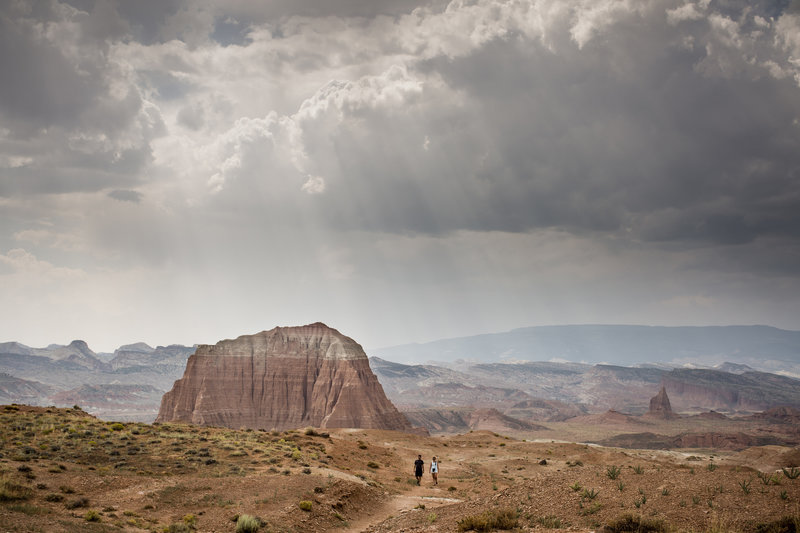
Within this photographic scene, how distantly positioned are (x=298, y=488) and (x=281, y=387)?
330 ft

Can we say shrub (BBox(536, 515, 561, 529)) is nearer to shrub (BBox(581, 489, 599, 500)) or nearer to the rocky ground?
the rocky ground

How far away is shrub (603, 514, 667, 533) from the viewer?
14.5m

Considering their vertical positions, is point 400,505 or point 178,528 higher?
point 178,528

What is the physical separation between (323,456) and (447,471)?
1252 centimetres

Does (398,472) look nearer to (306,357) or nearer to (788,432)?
(306,357)

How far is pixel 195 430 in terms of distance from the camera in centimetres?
4491

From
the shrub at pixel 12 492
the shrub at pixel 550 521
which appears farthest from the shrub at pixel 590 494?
the shrub at pixel 12 492

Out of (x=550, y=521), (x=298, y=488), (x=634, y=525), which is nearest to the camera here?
(x=634, y=525)

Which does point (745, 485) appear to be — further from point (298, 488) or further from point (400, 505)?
point (298, 488)

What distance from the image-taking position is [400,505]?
29938 mm

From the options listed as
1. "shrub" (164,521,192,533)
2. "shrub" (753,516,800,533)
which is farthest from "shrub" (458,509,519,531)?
"shrub" (164,521,192,533)

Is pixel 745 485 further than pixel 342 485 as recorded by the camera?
No

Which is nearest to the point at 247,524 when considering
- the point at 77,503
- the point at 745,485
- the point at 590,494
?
the point at 77,503

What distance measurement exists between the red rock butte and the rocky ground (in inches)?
2657
